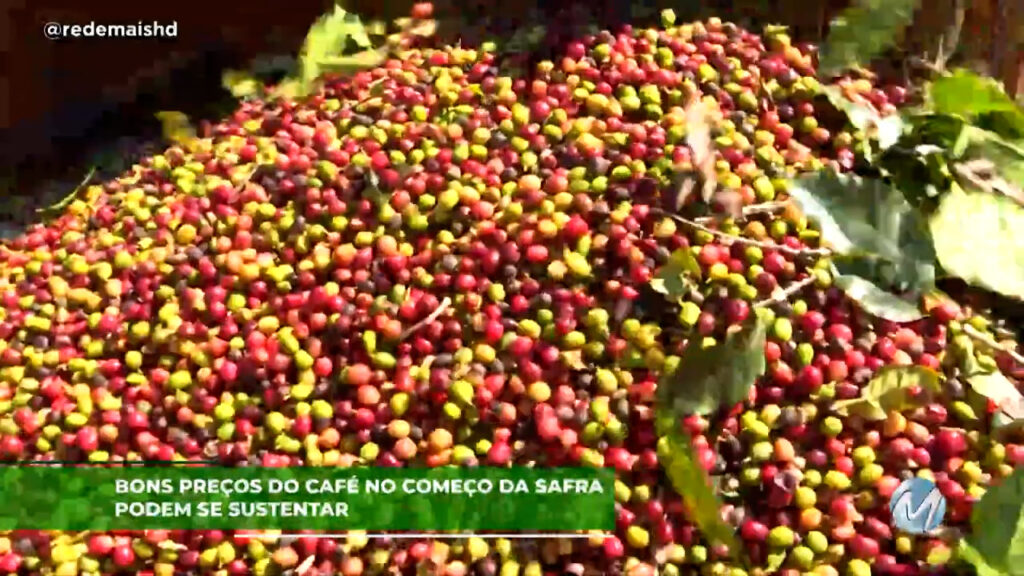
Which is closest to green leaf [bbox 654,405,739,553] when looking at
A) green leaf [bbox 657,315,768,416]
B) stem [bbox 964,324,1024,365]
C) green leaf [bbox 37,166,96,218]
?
green leaf [bbox 657,315,768,416]

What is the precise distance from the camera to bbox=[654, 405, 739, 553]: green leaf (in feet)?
3.84

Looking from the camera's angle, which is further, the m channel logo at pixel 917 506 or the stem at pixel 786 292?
the stem at pixel 786 292

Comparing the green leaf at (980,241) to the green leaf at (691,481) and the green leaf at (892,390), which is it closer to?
the green leaf at (892,390)

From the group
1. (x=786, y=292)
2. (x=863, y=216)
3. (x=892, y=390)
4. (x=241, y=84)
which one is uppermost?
(x=241, y=84)

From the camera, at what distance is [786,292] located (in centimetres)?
129

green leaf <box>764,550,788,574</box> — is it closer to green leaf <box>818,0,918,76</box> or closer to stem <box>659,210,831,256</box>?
→ stem <box>659,210,831,256</box>

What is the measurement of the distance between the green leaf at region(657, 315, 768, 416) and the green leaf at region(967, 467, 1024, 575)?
0.30 m

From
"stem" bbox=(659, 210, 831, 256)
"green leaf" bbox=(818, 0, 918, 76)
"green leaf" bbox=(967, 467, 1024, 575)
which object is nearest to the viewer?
"green leaf" bbox=(967, 467, 1024, 575)

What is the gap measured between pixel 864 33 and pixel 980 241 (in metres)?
0.47

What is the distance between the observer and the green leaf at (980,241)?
1.26 meters

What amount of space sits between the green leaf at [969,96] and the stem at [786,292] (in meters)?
0.37

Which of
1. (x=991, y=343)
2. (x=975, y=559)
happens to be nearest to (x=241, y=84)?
(x=991, y=343)

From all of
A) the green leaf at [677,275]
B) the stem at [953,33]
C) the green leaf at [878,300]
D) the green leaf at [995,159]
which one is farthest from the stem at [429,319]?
the stem at [953,33]

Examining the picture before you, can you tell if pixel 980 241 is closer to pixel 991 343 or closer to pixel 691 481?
pixel 991 343
